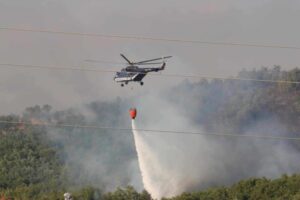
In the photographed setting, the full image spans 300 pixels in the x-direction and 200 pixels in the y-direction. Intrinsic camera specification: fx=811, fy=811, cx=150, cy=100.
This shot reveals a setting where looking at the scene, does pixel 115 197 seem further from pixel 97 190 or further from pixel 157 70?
pixel 157 70

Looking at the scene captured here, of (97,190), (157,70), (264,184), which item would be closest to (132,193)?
(97,190)

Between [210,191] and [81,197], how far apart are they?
27.1 metres

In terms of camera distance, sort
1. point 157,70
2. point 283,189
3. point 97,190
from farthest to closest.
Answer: point 97,190, point 283,189, point 157,70

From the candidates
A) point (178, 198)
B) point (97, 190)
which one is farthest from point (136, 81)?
point (97, 190)

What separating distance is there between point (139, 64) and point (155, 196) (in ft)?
380

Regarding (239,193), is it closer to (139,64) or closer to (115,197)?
(115,197)

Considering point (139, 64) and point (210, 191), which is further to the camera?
point (210, 191)

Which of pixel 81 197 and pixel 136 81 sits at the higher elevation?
pixel 81 197

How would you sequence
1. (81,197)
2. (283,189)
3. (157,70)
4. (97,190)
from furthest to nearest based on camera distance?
(97,190) < (81,197) < (283,189) < (157,70)

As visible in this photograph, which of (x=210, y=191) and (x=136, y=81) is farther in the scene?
(x=210, y=191)

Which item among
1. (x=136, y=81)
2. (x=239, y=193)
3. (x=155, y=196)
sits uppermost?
(x=155, y=196)

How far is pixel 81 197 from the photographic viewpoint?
167875 mm

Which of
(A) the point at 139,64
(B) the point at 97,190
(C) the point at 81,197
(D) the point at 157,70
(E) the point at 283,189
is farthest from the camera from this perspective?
(B) the point at 97,190

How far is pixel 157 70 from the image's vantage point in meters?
84.7
